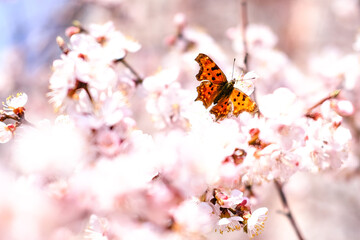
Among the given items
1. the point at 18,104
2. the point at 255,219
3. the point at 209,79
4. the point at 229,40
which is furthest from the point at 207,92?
the point at 229,40

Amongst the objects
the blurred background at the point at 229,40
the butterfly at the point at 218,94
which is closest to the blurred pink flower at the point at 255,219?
the butterfly at the point at 218,94

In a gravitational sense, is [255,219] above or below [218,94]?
below

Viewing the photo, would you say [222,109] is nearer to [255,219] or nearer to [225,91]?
[225,91]

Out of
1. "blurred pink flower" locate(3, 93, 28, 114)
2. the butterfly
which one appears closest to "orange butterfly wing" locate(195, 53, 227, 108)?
the butterfly

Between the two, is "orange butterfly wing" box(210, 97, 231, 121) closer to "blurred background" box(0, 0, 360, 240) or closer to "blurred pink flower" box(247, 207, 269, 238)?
"blurred pink flower" box(247, 207, 269, 238)

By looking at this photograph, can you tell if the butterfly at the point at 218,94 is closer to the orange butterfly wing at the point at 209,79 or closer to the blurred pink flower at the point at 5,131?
the orange butterfly wing at the point at 209,79

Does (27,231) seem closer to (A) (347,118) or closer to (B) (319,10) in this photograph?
(A) (347,118)

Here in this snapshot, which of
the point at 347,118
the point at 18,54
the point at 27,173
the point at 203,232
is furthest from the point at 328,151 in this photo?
the point at 18,54
